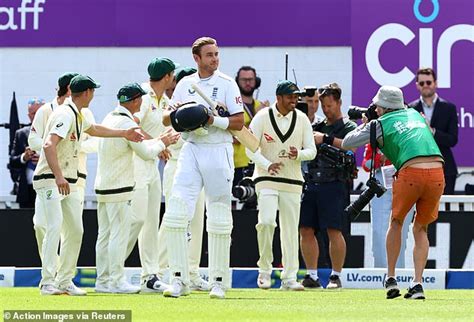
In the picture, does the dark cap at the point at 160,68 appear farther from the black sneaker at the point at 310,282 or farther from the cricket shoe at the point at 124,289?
the black sneaker at the point at 310,282

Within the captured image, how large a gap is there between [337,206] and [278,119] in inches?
41.9

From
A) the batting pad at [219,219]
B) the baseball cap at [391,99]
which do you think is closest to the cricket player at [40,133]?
the batting pad at [219,219]

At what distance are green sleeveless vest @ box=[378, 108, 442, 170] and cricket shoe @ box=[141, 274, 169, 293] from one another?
93.6 inches

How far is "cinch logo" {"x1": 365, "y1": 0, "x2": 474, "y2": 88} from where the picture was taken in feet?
57.3

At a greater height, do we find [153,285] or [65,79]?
[65,79]

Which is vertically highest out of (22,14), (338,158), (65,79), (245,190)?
(22,14)

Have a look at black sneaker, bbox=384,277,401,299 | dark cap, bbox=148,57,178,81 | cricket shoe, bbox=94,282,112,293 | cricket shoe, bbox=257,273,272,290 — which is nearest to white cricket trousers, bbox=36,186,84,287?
cricket shoe, bbox=94,282,112,293

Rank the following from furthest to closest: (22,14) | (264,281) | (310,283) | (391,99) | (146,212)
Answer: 1. (22,14)
2. (310,283)
3. (264,281)
4. (146,212)
5. (391,99)

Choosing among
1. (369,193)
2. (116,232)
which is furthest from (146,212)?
(369,193)

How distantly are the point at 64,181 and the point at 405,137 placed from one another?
2786 millimetres

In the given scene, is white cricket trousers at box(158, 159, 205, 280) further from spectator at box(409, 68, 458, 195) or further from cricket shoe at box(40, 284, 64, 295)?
spectator at box(409, 68, 458, 195)

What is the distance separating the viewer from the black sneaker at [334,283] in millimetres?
14300

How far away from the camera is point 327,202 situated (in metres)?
14.4

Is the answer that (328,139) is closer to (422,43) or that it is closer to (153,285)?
(153,285)
